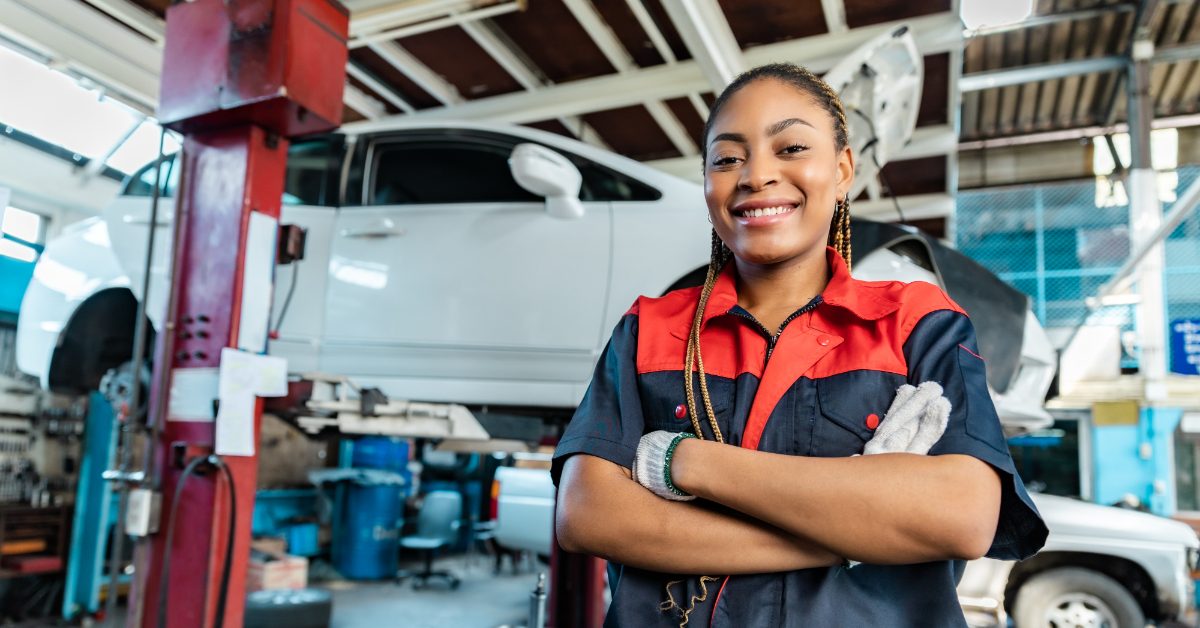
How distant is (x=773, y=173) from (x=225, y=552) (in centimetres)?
185

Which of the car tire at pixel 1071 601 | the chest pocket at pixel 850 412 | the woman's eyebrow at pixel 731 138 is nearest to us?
the chest pocket at pixel 850 412

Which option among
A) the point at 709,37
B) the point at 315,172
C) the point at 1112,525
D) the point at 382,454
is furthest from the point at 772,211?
the point at 382,454

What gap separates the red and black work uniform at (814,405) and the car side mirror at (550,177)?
6.01ft

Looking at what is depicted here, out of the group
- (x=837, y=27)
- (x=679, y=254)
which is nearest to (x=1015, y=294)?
(x=679, y=254)

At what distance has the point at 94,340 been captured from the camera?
357 centimetres

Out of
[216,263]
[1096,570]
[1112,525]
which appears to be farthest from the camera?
[1096,570]

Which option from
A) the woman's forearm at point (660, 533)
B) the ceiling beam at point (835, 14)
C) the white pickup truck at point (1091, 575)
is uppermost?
the ceiling beam at point (835, 14)

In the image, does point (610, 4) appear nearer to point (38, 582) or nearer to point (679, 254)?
point (679, 254)

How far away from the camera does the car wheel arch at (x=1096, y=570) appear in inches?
184

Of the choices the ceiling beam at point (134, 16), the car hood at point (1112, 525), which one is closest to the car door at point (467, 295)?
the ceiling beam at point (134, 16)

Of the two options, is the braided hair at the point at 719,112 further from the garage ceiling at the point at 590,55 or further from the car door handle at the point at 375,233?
the garage ceiling at the point at 590,55

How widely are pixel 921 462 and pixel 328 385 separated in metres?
1.99

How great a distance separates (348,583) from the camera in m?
7.19

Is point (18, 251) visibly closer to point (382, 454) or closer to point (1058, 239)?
point (382, 454)
